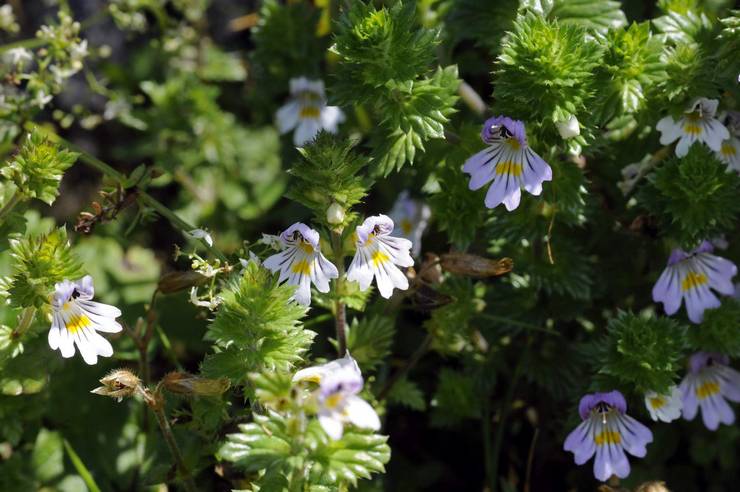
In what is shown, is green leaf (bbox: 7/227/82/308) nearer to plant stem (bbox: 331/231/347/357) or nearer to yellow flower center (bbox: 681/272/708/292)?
plant stem (bbox: 331/231/347/357)

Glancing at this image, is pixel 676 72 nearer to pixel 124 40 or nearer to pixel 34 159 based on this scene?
pixel 34 159

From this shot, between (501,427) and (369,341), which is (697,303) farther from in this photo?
(369,341)

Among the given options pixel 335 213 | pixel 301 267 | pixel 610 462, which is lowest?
pixel 610 462

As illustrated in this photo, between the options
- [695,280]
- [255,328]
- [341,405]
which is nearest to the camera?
[341,405]

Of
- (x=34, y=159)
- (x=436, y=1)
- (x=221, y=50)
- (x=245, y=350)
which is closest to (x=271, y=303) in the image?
(x=245, y=350)

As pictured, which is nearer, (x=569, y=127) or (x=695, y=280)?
(x=569, y=127)

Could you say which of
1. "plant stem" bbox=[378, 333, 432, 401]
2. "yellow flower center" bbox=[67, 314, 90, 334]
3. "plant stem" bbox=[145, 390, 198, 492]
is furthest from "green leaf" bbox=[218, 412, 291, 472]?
"plant stem" bbox=[378, 333, 432, 401]

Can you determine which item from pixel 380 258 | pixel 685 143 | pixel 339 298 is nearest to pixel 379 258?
pixel 380 258
